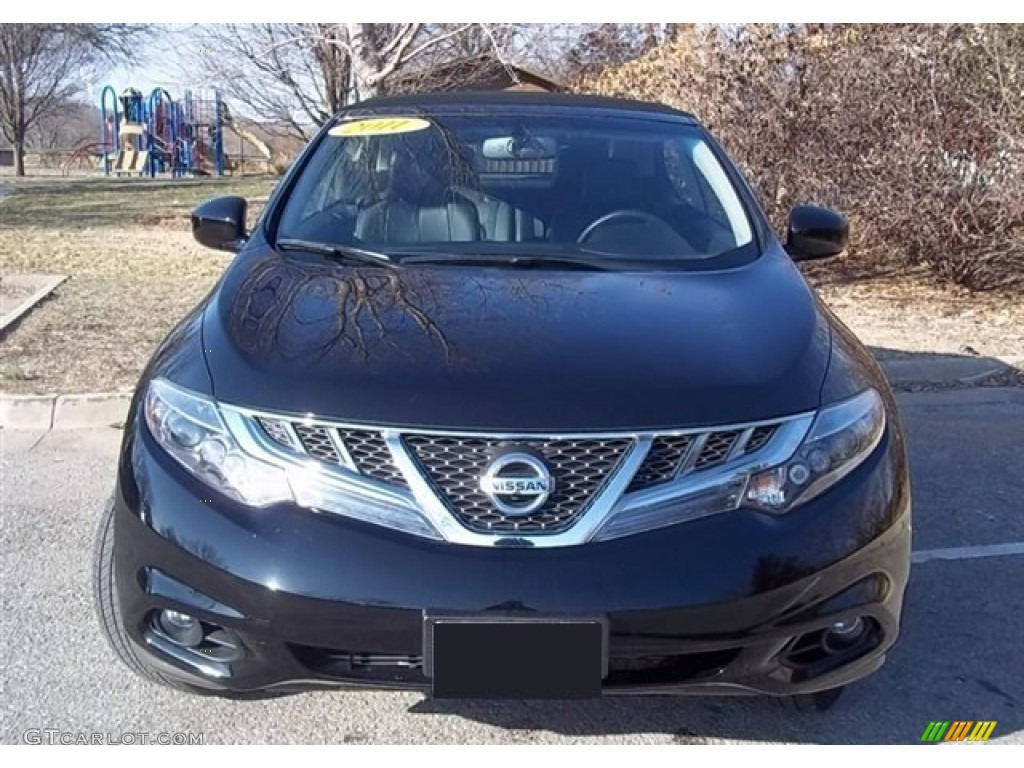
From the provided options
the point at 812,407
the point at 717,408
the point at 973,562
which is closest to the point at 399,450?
the point at 717,408

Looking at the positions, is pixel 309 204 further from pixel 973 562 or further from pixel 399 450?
pixel 973 562

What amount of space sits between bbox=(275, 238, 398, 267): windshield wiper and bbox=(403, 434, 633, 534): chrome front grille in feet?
3.28

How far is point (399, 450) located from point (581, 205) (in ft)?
5.29

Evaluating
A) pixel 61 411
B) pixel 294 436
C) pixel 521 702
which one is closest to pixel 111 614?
pixel 294 436

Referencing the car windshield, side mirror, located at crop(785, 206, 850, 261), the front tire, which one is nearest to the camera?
the front tire

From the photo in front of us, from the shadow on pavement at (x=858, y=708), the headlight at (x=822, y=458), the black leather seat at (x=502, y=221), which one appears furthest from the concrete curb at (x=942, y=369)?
the headlight at (x=822, y=458)

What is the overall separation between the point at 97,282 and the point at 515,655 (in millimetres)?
7770

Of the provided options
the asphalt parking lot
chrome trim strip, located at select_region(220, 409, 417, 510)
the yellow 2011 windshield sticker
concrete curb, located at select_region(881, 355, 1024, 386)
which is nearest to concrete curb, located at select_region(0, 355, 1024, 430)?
the asphalt parking lot

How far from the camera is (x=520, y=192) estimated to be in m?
3.67

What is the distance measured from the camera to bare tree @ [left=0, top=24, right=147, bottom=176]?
26.9 m

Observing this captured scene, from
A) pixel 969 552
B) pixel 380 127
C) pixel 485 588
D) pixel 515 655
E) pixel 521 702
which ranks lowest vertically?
pixel 969 552

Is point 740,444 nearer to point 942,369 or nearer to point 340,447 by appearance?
point 340,447

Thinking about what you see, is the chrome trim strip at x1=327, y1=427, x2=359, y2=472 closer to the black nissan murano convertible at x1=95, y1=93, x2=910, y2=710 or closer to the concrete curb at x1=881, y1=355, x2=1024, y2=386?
the black nissan murano convertible at x1=95, y1=93, x2=910, y2=710

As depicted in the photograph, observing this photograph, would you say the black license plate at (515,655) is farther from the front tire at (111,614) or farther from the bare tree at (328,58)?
the bare tree at (328,58)
